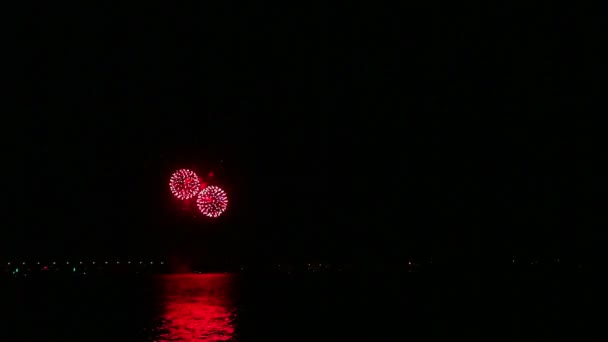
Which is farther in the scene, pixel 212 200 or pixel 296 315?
pixel 212 200

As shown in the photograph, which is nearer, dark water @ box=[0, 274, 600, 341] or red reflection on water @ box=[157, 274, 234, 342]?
red reflection on water @ box=[157, 274, 234, 342]

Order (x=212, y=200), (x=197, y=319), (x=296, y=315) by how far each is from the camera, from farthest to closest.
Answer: (x=212, y=200)
(x=296, y=315)
(x=197, y=319)

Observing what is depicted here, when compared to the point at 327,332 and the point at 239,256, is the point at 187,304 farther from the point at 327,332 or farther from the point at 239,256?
the point at 239,256

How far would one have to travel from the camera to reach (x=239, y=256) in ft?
269

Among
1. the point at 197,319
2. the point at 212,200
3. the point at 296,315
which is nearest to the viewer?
the point at 197,319

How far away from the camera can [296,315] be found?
2181 centimetres

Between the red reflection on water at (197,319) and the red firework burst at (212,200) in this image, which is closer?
the red reflection on water at (197,319)

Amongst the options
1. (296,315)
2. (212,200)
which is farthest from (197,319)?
(212,200)

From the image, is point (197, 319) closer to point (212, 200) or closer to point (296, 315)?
point (296, 315)

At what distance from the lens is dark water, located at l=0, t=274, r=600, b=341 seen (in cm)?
1748

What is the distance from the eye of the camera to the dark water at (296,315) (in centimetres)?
1748

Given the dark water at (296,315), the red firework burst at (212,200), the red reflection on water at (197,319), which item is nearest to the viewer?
the red reflection on water at (197,319)

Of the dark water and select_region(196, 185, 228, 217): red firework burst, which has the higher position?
select_region(196, 185, 228, 217): red firework burst

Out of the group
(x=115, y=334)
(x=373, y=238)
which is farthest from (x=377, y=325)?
(x=373, y=238)
